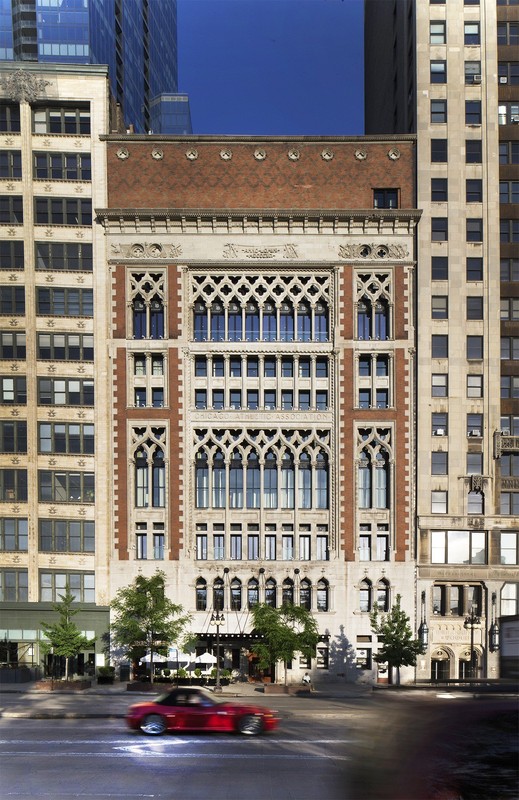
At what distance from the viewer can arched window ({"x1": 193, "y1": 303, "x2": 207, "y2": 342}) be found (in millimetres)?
53312

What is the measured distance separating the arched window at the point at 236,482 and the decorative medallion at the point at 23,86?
1087 inches

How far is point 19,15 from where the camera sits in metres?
78.8

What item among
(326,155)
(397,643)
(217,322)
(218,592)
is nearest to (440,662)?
(397,643)

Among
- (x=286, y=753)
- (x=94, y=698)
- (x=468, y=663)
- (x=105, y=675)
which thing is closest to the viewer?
(x=286, y=753)

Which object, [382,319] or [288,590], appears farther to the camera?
[382,319]

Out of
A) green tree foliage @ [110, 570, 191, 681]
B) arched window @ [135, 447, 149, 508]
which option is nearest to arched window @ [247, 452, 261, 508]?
arched window @ [135, 447, 149, 508]

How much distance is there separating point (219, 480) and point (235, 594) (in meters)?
7.55

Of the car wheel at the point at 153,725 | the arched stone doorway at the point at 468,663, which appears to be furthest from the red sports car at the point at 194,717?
the arched stone doorway at the point at 468,663

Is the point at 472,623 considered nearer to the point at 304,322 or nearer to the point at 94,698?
the point at 304,322

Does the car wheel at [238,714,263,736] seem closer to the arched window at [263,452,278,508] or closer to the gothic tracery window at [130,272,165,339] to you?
the arched window at [263,452,278,508]

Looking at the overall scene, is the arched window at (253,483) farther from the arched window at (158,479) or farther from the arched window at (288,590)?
the arched window at (158,479)

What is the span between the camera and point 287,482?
172ft

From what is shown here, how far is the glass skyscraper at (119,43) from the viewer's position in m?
77.3

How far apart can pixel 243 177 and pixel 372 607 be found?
30011 millimetres
